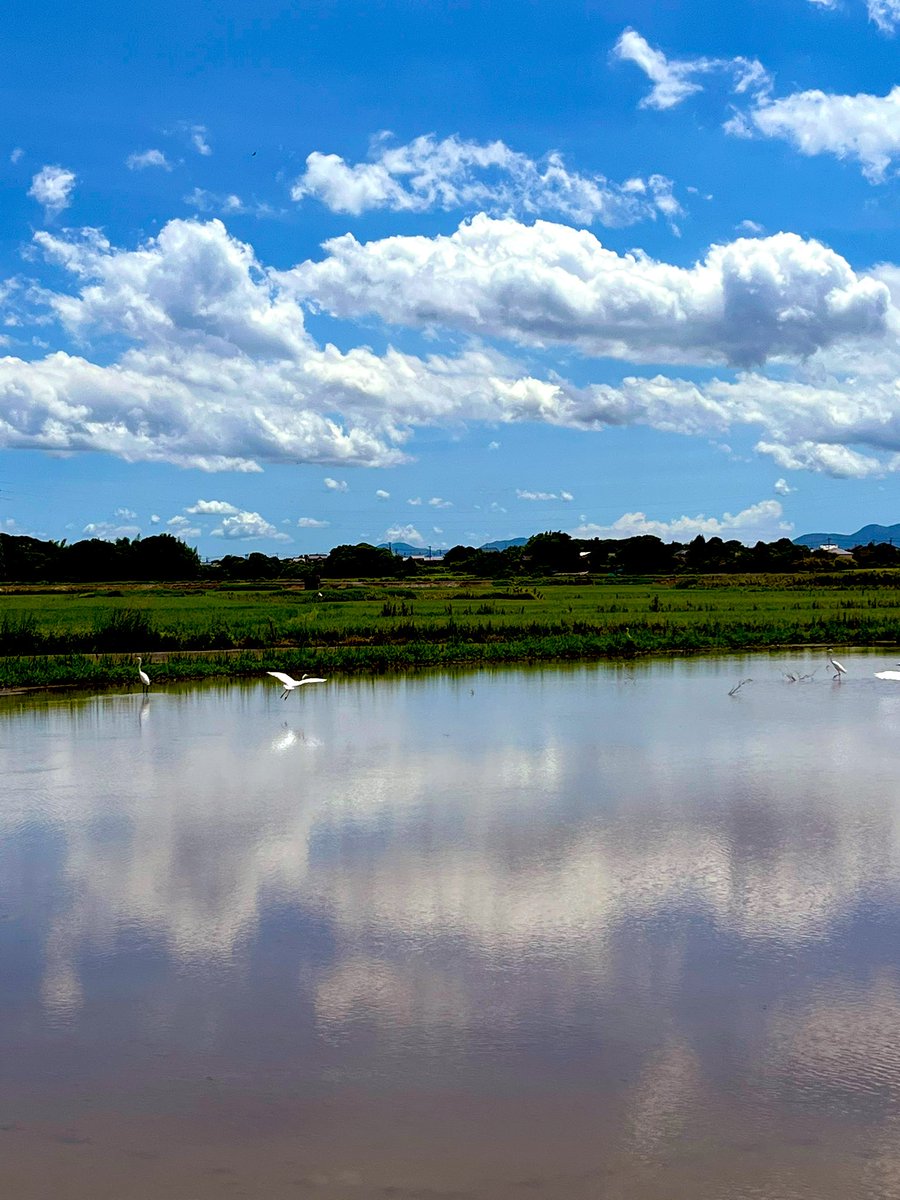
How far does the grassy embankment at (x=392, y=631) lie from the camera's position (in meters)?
23.5

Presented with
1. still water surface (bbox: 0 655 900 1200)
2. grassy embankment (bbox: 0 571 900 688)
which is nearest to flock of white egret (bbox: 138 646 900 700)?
grassy embankment (bbox: 0 571 900 688)

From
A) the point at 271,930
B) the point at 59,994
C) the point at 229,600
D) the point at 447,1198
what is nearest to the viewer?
the point at 447,1198

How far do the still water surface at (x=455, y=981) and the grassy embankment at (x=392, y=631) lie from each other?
11.4 meters

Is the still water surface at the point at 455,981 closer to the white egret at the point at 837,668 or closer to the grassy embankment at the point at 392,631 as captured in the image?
the white egret at the point at 837,668

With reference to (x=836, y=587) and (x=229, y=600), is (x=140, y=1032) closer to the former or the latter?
(x=229, y=600)

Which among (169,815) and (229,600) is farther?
(229,600)

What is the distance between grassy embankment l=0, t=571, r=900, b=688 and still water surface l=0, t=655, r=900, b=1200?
11440 millimetres

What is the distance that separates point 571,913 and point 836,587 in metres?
49.7

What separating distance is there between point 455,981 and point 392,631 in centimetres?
2251

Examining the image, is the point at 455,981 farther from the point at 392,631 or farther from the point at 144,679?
the point at 392,631

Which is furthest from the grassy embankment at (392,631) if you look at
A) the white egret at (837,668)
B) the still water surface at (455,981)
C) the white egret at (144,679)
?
the still water surface at (455,981)

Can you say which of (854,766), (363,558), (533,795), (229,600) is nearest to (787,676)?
(854,766)

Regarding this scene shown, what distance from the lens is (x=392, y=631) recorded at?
1119 inches

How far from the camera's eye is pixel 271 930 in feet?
22.7
